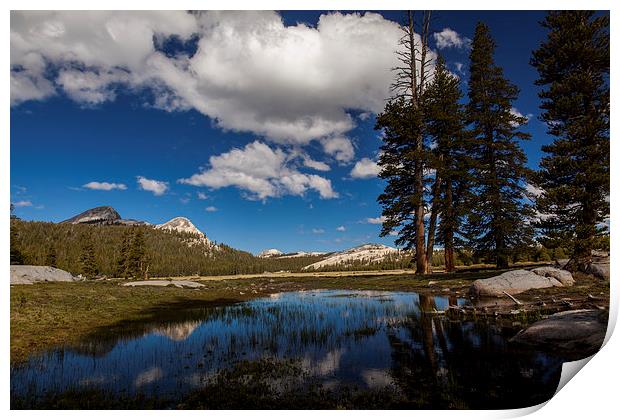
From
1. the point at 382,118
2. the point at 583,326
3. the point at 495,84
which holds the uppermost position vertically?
the point at 495,84

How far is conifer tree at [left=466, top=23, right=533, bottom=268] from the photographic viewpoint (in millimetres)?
28203

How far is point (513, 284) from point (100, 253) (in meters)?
96.0

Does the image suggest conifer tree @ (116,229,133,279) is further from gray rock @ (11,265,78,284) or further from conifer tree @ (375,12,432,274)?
conifer tree @ (375,12,432,274)

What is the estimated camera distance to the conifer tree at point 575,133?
48.7 ft

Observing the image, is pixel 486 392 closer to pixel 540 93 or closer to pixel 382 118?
pixel 540 93

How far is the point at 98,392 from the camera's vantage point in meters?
7.19

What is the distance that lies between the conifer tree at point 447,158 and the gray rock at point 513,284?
422 inches

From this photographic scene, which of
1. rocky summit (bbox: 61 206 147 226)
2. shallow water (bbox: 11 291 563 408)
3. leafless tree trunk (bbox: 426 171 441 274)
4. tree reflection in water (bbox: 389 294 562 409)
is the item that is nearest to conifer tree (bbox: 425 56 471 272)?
leafless tree trunk (bbox: 426 171 441 274)

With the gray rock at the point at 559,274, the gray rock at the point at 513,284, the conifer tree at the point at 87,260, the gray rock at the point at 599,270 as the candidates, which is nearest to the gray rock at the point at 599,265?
the gray rock at the point at 599,270

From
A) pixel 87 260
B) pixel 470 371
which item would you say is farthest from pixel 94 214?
pixel 87 260

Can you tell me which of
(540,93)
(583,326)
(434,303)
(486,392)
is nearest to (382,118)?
(540,93)

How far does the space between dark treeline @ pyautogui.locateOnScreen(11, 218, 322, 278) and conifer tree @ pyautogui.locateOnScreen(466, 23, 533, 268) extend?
29672 mm
